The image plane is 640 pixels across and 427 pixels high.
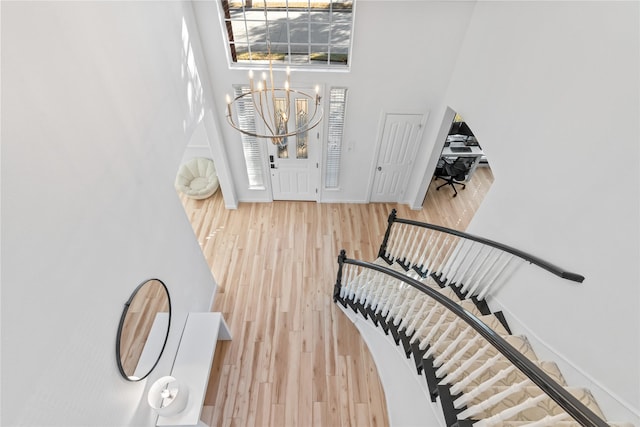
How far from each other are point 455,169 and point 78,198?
566cm

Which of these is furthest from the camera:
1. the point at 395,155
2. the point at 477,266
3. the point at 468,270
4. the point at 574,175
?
the point at 395,155

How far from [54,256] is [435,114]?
175 inches

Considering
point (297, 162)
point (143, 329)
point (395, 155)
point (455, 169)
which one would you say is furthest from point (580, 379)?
point (455, 169)

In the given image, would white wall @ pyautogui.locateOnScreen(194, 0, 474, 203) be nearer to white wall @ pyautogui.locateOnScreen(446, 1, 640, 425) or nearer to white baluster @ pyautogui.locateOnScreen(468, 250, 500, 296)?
white wall @ pyautogui.locateOnScreen(446, 1, 640, 425)


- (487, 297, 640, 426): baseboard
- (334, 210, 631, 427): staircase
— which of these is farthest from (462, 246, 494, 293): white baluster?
(487, 297, 640, 426): baseboard

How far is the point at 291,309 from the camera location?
4016 millimetres

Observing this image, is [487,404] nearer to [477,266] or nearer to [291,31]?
[477,266]

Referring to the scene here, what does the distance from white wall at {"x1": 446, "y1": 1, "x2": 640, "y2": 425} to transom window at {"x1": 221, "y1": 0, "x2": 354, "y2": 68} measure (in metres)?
1.60

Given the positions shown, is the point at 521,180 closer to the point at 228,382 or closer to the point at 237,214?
the point at 228,382

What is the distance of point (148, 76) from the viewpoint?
245 centimetres

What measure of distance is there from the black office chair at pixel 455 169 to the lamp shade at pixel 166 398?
5.24 meters

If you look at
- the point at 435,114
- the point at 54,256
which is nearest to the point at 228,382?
the point at 54,256

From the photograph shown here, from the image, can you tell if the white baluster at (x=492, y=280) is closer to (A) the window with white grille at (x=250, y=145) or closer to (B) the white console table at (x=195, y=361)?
(B) the white console table at (x=195, y=361)

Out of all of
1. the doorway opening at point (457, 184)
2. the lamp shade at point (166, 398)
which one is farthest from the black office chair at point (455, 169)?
the lamp shade at point (166, 398)
